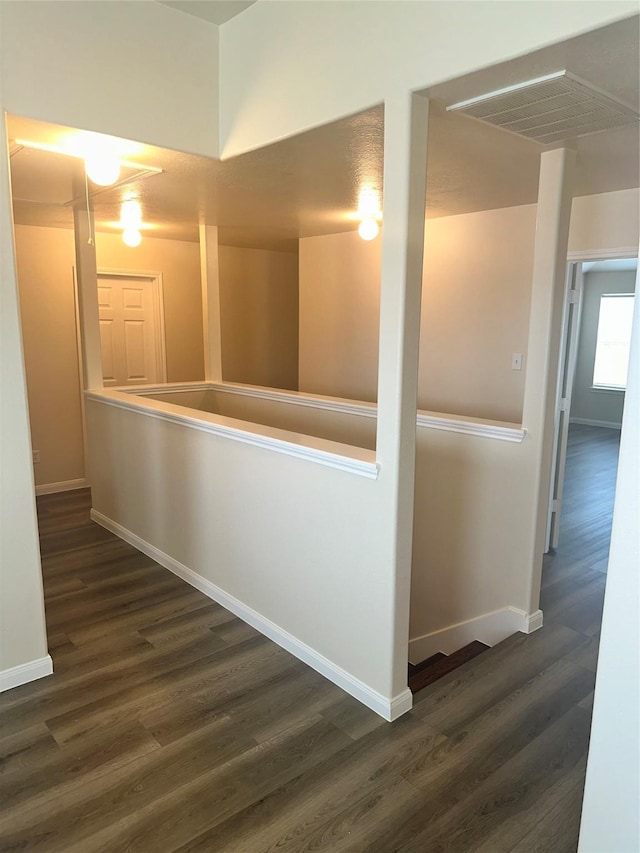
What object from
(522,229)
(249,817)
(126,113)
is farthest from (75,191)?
(249,817)

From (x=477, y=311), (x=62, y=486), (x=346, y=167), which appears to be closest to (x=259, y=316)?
(x=62, y=486)

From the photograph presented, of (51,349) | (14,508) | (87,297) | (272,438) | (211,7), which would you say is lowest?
(14,508)

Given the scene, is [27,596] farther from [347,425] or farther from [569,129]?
[569,129]

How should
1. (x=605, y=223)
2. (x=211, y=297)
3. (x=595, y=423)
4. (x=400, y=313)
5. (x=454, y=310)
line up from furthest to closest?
(x=595, y=423)
(x=211, y=297)
(x=454, y=310)
(x=605, y=223)
(x=400, y=313)

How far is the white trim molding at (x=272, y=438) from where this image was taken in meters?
2.45

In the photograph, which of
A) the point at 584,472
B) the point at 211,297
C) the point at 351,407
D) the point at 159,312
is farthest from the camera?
the point at 584,472

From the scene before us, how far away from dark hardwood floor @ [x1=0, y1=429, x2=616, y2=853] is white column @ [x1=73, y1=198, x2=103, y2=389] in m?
2.01

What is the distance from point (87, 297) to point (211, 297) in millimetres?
1017

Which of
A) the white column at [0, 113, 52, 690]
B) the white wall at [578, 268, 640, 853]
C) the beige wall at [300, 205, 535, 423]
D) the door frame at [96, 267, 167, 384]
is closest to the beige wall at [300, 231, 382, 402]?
the beige wall at [300, 205, 535, 423]

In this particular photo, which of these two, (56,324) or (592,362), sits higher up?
(56,324)

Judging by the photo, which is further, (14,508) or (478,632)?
(478,632)

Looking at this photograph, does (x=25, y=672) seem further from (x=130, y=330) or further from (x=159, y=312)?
(x=159, y=312)

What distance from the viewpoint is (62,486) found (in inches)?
221

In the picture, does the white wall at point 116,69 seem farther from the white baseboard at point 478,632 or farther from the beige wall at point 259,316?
the beige wall at point 259,316
